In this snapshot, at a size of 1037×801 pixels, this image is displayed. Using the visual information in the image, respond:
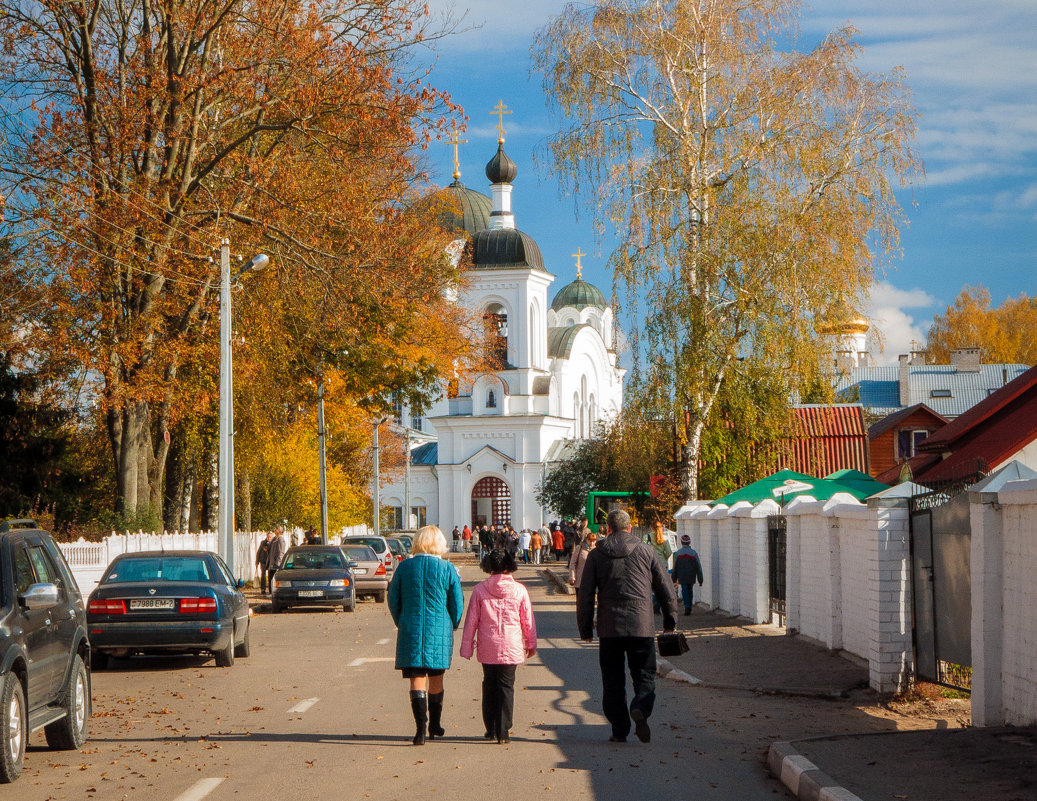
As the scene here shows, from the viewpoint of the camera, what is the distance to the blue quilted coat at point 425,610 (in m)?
9.65

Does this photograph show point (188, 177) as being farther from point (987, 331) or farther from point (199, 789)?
point (987, 331)

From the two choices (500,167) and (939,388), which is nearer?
(939,388)

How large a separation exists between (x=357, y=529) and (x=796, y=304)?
36635 millimetres

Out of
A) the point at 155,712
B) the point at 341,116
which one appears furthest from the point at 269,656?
the point at 341,116

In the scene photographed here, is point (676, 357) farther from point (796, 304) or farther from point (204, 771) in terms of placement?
point (204, 771)

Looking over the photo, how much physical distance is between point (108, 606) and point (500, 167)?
75.8 meters

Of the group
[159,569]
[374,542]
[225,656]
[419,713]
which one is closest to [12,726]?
[419,713]

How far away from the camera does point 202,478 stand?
39.5 meters

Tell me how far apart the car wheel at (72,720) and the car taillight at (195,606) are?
550 cm

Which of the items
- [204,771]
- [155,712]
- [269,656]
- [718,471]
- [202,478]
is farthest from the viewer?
[202,478]

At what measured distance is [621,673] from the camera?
9883mm

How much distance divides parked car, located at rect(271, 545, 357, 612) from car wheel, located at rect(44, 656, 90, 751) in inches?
646

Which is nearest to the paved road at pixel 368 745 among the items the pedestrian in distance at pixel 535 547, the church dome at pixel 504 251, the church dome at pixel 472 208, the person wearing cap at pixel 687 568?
the person wearing cap at pixel 687 568

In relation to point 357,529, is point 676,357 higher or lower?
higher
